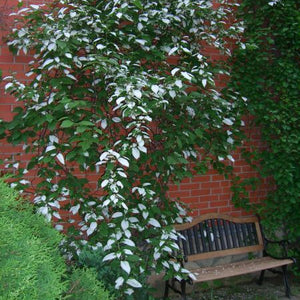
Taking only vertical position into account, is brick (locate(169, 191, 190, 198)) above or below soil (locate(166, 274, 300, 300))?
above

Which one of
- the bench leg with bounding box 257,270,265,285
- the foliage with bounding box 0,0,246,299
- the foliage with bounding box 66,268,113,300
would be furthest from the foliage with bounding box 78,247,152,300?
the bench leg with bounding box 257,270,265,285

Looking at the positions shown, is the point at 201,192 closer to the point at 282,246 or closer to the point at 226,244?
the point at 226,244

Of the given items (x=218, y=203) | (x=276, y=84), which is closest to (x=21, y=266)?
(x=218, y=203)

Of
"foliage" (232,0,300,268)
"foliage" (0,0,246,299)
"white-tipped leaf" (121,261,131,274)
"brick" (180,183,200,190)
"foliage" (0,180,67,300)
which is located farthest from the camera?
"brick" (180,183,200,190)

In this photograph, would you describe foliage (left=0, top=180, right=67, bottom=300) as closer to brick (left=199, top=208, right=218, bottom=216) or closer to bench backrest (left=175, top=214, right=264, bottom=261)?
bench backrest (left=175, top=214, right=264, bottom=261)

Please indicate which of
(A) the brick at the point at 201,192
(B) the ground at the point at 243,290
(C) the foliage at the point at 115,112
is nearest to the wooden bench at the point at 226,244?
(B) the ground at the point at 243,290

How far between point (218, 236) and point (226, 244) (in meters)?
0.13

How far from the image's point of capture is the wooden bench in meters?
3.81

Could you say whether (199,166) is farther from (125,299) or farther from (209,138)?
(125,299)

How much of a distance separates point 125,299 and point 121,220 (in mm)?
494

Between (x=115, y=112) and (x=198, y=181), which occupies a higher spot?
(x=115, y=112)

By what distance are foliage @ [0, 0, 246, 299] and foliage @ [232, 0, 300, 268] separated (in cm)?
79

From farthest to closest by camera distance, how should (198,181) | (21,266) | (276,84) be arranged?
1. (198,181)
2. (276,84)
3. (21,266)

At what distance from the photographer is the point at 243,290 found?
13.7 ft
